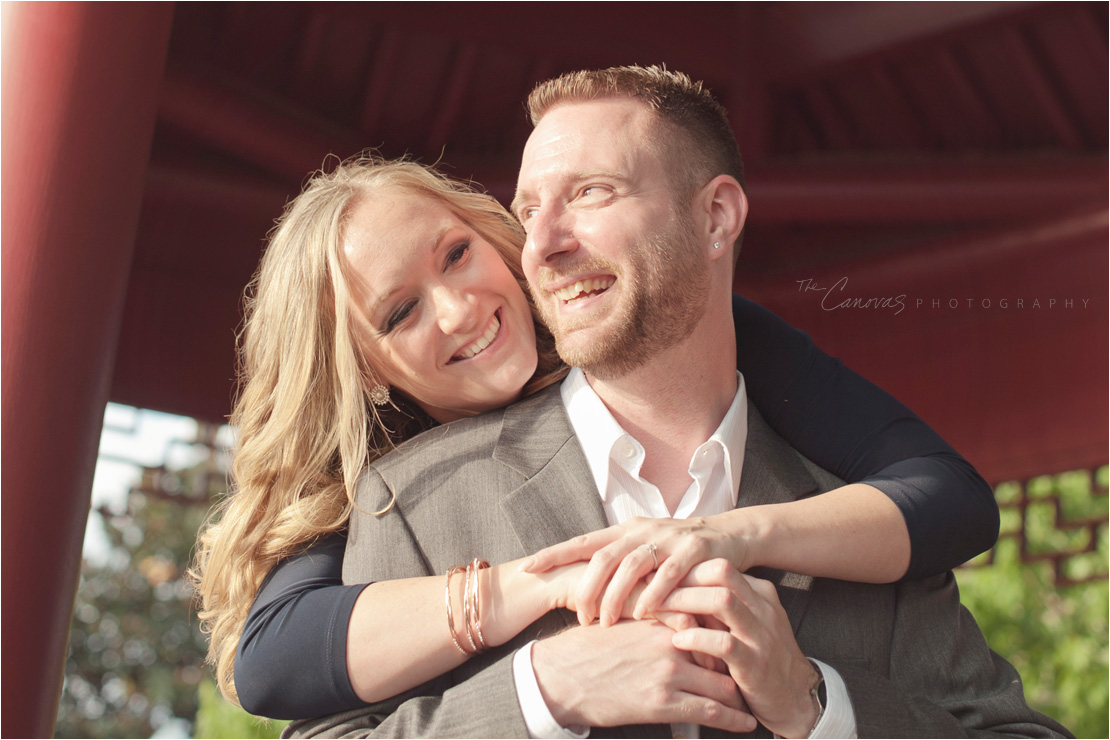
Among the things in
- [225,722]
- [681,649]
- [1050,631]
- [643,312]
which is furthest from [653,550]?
[1050,631]

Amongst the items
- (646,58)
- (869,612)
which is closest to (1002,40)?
(646,58)

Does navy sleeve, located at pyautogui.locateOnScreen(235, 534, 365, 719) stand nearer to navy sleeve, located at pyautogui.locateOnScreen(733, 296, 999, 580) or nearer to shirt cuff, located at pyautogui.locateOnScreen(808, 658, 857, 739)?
shirt cuff, located at pyautogui.locateOnScreen(808, 658, 857, 739)

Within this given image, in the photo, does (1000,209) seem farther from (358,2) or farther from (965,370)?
(358,2)

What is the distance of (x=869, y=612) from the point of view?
1611mm

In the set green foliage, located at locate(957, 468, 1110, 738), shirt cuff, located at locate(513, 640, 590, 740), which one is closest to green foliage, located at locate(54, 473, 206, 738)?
green foliage, located at locate(957, 468, 1110, 738)

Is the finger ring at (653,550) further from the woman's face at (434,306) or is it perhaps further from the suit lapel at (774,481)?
the woman's face at (434,306)

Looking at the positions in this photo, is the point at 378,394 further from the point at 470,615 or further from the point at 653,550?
the point at 653,550

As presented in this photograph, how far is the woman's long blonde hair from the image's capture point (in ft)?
5.86

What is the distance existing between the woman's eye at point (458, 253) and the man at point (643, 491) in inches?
4.9

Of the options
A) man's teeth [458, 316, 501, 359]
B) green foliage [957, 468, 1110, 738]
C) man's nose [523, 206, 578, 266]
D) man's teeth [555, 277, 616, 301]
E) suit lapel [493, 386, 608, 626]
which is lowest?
green foliage [957, 468, 1110, 738]

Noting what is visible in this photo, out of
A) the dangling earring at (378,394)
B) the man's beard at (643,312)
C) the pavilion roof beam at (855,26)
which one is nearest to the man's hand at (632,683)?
the man's beard at (643,312)

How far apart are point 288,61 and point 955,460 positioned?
2.80m

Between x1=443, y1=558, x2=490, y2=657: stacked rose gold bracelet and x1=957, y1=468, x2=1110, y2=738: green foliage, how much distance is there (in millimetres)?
8779

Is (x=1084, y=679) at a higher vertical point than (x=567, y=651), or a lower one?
lower
